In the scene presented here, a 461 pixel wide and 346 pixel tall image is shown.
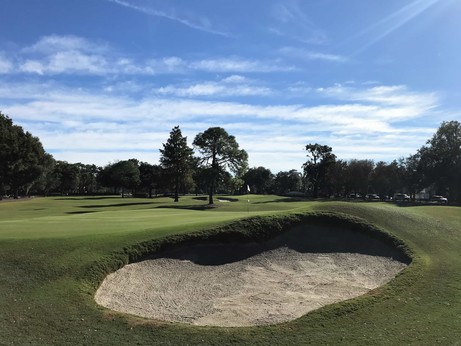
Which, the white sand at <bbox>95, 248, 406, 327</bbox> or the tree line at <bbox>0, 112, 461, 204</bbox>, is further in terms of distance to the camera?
the tree line at <bbox>0, 112, 461, 204</bbox>

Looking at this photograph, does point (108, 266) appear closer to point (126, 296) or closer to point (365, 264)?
point (126, 296)

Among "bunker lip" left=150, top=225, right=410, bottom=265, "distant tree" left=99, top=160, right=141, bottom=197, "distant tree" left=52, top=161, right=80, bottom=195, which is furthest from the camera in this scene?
"distant tree" left=52, top=161, right=80, bottom=195

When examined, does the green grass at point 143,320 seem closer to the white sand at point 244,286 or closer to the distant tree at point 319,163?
the white sand at point 244,286

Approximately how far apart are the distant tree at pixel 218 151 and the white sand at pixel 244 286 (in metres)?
43.7

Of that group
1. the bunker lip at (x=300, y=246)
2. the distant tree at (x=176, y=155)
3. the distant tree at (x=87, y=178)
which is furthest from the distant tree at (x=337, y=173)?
the distant tree at (x=87, y=178)

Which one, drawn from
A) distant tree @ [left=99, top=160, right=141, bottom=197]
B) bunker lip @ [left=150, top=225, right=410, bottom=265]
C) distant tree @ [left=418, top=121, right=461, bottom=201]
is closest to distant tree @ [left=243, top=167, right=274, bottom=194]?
distant tree @ [left=99, top=160, right=141, bottom=197]

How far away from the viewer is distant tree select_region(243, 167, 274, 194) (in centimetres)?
16900

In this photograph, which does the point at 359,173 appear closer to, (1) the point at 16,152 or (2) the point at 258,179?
(2) the point at 258,179

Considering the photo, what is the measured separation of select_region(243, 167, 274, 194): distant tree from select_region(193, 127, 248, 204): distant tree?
10451 cm

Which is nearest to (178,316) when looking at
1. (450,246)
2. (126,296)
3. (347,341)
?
(126,296)

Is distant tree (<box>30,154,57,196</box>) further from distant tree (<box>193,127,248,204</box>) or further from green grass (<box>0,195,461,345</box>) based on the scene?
green grass (<box>0,195,461,345</box>)

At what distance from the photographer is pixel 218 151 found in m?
61.6

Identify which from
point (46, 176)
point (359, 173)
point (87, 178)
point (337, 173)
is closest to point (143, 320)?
point (359, 173)

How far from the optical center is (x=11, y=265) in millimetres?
13883
